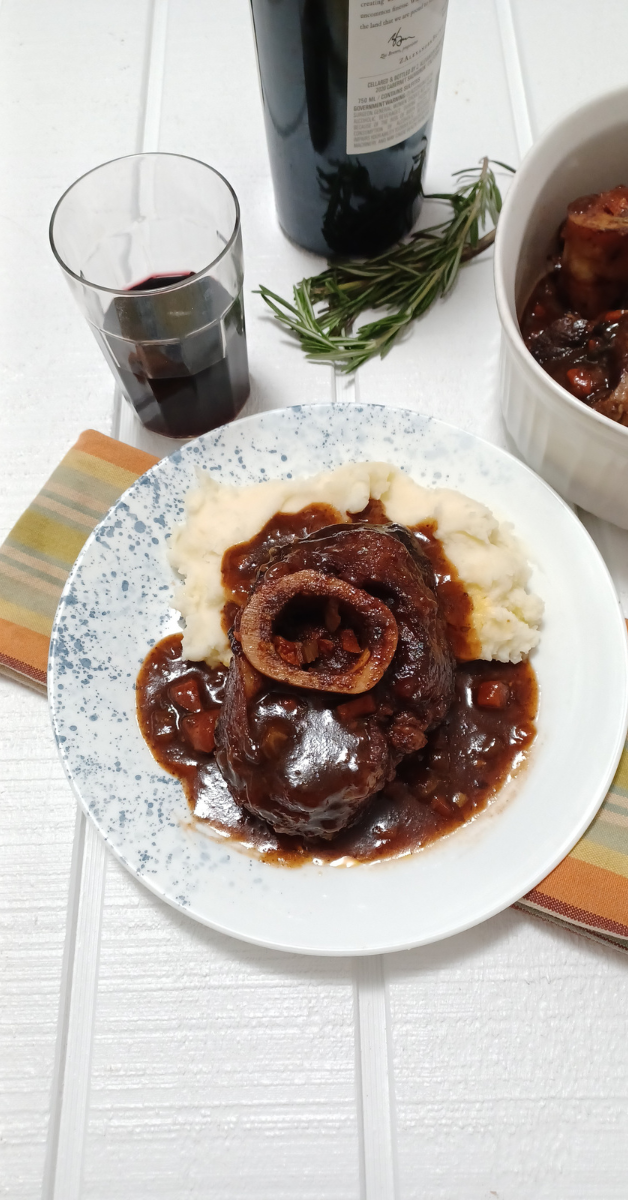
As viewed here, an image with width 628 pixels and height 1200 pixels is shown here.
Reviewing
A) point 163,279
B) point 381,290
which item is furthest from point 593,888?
point 163,279

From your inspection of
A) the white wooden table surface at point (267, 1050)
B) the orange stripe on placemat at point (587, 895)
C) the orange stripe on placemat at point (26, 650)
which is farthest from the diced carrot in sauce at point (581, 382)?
the orange stripe on placemat at point (26, 650)

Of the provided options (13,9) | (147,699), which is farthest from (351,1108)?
(13,9)

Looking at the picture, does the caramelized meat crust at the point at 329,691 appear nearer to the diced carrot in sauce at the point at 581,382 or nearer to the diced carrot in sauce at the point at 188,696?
the diced carrot in sauce at the point at 188,696

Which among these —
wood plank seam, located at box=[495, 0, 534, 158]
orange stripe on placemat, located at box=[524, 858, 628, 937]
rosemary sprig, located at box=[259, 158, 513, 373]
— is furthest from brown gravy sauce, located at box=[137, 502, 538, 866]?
wood plank seam, located at box=[495, 0, 534, 158]

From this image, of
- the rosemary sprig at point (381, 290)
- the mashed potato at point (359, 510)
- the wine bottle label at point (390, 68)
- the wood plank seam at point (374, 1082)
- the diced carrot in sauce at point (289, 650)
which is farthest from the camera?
the rosemary sprig at point (381, 290)

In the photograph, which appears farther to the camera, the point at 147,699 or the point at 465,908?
the point at 147,699

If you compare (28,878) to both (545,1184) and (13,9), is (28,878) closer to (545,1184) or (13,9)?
(545,1184)

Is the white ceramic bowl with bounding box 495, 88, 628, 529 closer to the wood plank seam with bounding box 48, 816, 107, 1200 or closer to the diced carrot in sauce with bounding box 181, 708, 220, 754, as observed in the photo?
the diced carrot in sauce with bounding box 181, 708, 220, 754
